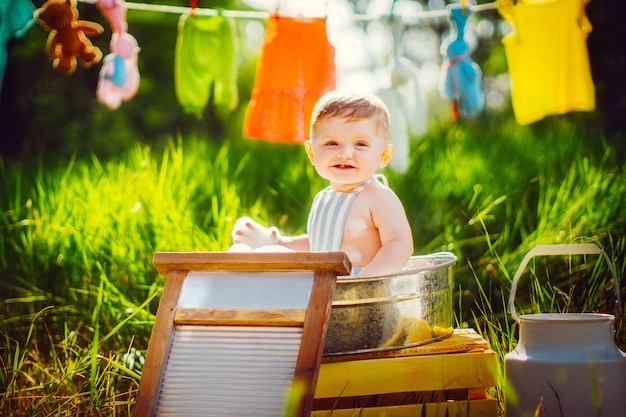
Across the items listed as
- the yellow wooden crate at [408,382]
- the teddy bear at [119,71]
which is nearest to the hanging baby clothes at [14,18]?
the teddy bear at [119,71]

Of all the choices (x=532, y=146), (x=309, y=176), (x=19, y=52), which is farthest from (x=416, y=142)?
(x=19, y=52)

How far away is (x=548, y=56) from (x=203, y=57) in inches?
72.3

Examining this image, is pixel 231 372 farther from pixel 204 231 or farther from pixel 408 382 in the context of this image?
pixel 204 231

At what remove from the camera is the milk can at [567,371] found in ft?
5.94

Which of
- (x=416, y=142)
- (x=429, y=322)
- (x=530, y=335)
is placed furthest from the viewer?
(x=416, y=142)

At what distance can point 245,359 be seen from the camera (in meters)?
1.75

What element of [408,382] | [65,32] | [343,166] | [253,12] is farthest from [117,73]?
[408,382]

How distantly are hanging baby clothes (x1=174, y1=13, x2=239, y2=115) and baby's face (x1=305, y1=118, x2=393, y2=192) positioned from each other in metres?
1.98

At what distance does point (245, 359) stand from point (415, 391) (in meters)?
0.52

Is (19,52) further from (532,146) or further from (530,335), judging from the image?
(530,335)

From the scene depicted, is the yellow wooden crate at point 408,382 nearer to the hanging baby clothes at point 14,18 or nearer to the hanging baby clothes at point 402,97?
the hanging baby clothes at point 402,97

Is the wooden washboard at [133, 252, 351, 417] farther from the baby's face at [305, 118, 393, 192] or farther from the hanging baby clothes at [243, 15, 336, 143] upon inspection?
the hanging baby clothes at [243, 15, 336, 143]

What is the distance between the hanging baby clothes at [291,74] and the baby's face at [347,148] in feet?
4.91

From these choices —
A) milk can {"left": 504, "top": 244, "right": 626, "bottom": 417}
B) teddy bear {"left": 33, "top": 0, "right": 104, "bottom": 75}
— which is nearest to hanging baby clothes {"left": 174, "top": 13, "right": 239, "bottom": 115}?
teddy bear {"left": 33, "top": 0, "right": 104, "bottom": 75}
